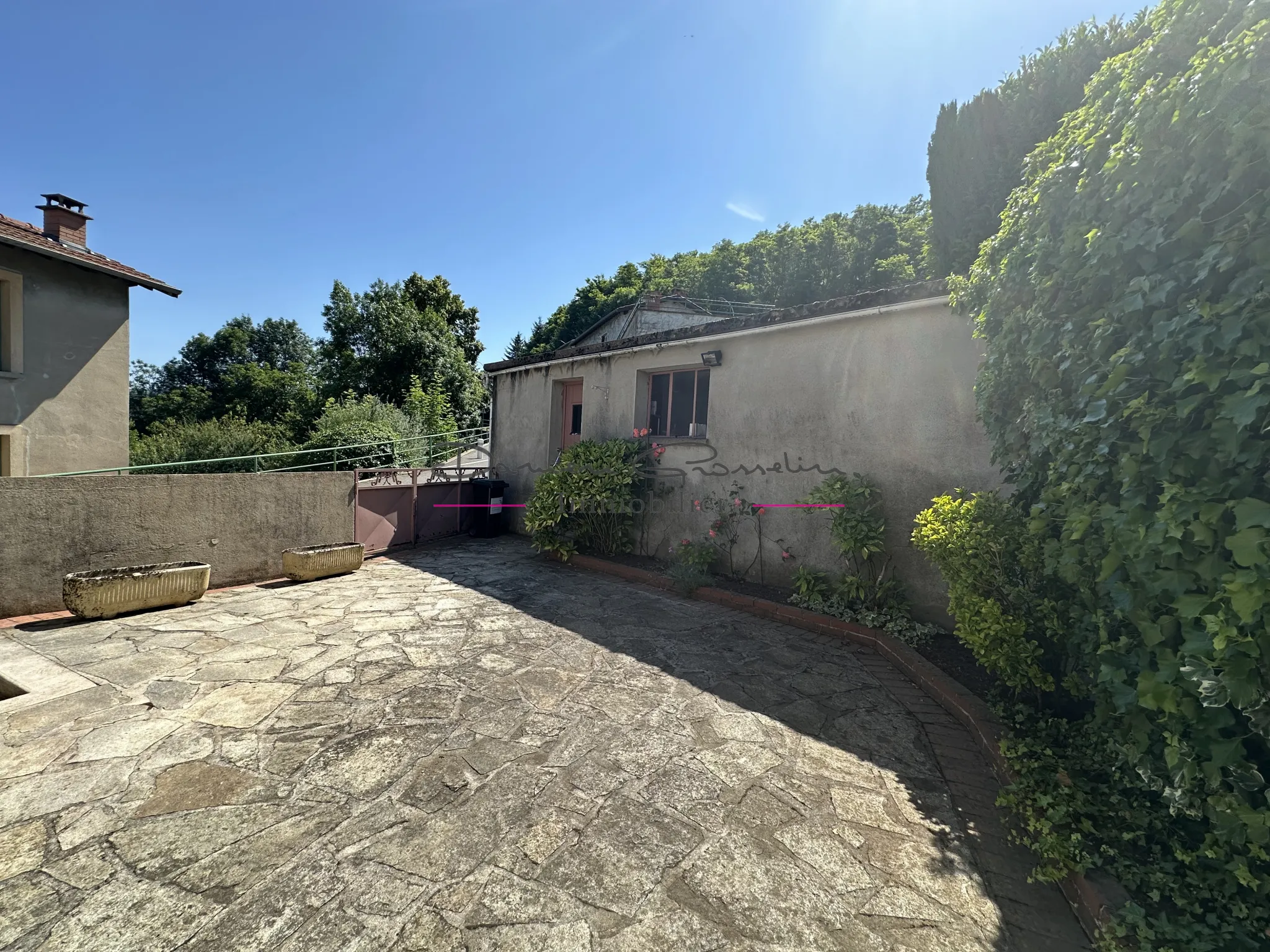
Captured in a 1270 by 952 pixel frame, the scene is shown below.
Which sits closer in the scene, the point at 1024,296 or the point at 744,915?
the point at 744,915

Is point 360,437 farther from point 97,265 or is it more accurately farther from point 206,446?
point 206,446

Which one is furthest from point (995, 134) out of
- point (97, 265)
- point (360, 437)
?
point (97, 265)

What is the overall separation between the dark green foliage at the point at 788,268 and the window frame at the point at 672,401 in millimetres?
14329

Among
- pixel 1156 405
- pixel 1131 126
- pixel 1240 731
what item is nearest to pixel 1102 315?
pixel 1156 405

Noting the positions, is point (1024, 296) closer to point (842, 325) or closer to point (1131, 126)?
point (1131, 126)

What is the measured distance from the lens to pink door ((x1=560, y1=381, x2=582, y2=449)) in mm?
9695

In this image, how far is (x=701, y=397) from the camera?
7.53 meters

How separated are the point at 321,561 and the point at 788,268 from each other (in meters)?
25.3

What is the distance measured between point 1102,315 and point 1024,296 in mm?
933

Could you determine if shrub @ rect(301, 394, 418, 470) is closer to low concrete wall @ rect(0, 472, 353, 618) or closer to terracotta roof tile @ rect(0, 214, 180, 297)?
terracotta roof tile @ rect(0, 214, 180, 297)

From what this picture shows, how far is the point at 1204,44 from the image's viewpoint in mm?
1913

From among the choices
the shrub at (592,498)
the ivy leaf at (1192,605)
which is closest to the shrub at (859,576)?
the shrub at (592,498)

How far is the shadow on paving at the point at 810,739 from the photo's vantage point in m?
2.13

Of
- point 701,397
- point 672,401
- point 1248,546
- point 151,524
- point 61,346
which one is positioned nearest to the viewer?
point 1248,546
